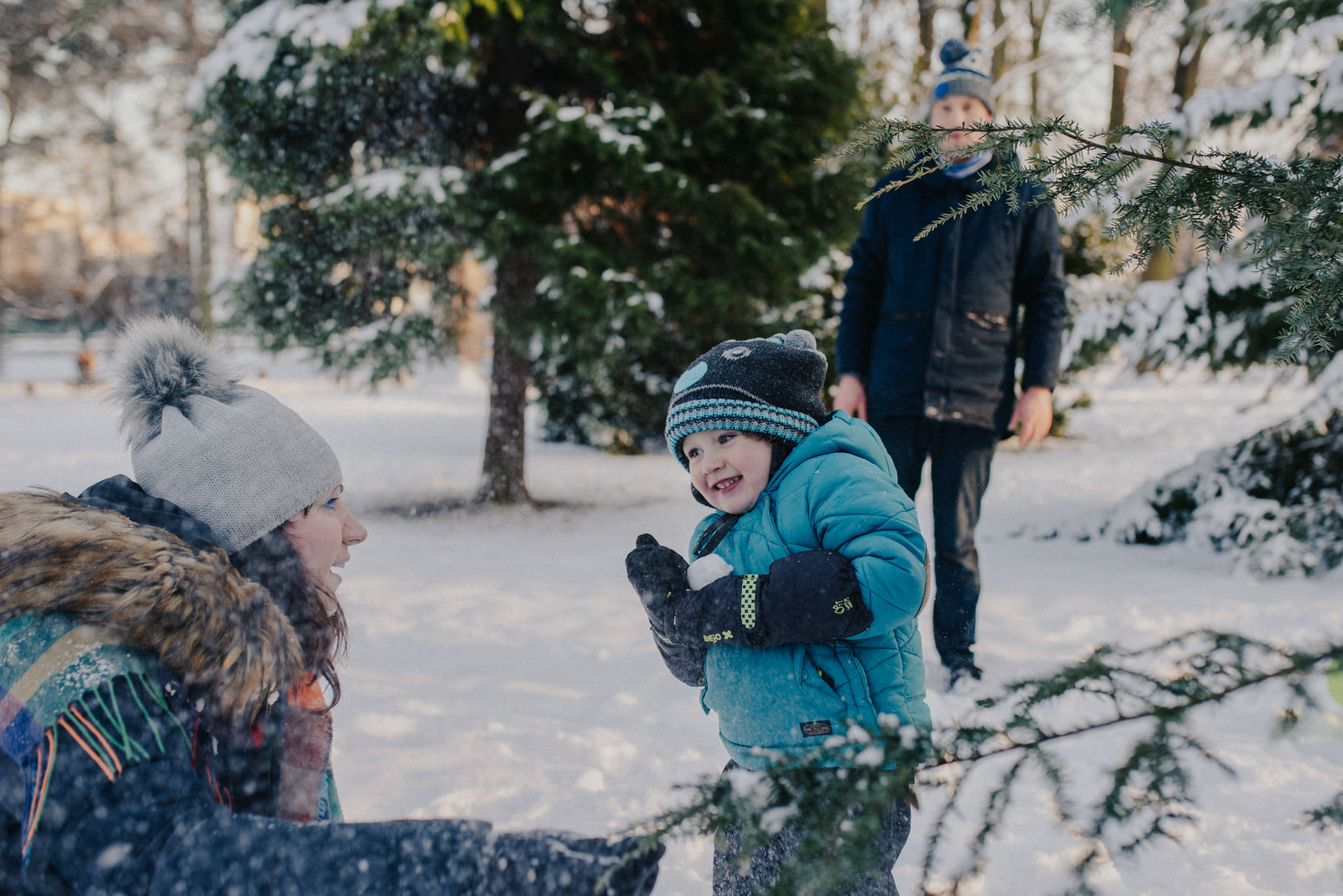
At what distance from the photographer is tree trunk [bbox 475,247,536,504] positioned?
6.18m

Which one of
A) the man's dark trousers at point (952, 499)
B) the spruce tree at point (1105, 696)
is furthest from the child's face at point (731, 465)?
the man's dark trousers at point (952, 499)

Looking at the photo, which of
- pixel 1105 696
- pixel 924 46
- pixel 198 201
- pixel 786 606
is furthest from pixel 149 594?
pixel 198 201

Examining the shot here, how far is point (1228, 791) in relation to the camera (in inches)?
92.5

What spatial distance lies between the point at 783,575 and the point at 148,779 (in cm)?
94

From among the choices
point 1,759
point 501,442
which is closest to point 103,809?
point 1,759

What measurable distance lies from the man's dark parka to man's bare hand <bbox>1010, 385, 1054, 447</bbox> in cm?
4

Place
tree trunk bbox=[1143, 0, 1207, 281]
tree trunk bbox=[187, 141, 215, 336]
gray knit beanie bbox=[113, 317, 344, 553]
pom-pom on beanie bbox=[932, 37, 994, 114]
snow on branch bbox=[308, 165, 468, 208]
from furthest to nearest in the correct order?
tree trunk bbox=[187, 141, 215, 336] < snow on branch bbox=[308, 165, 468, 208] < pom-pom on beanie bbox=[932, 37, 994, 114] < tree trunk bbox=[1143, 0, 1207, 281] < gray knit beanie bbox=[113, 317, 344, 553]

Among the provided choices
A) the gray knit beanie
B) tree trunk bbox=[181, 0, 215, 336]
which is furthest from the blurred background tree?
the gray knit beanie

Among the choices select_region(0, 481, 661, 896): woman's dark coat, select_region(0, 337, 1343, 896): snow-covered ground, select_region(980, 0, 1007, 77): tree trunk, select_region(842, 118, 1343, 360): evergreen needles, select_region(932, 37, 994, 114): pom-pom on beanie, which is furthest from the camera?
select_region(980, 0, 1007, 77): tree trunk

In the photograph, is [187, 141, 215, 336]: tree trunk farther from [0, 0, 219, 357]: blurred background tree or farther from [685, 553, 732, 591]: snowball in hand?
[685, 553, 732, 591]: snowball in hand

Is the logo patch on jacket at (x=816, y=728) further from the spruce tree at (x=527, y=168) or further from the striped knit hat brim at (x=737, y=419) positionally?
the spruce tree at (x=527, y=168)

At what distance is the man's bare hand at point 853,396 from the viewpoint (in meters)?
3.06

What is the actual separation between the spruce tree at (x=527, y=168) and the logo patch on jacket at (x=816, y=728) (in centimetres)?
433

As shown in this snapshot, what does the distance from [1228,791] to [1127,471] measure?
6788mm
